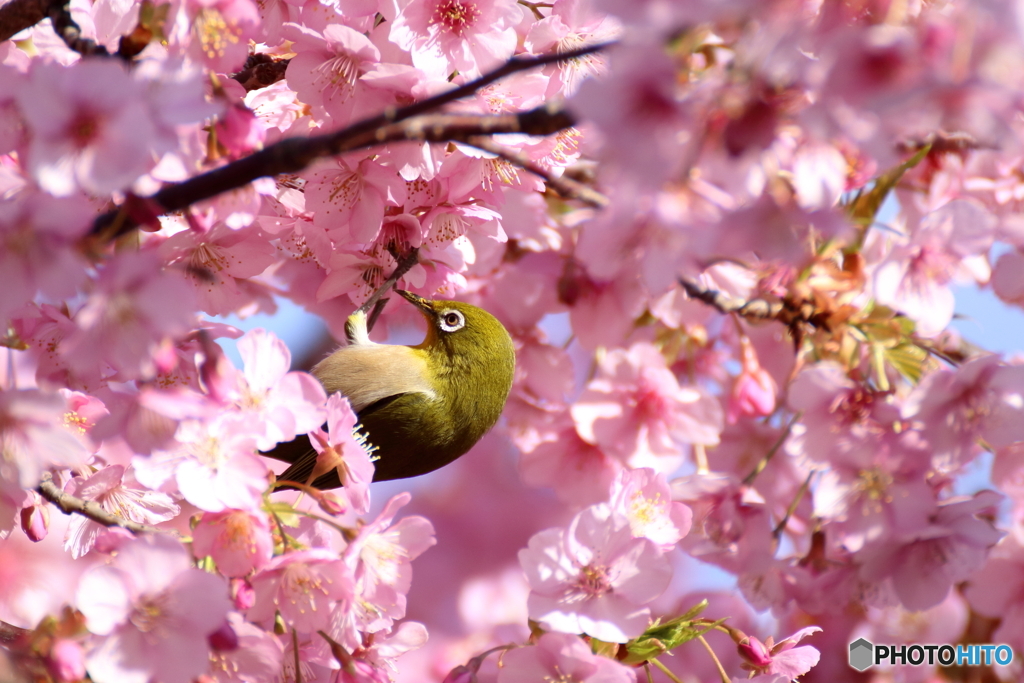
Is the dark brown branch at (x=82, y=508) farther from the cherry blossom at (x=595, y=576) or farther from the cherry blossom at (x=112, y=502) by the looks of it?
the cherry blossom at (x=595, y=576)

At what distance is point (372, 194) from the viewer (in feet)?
6.32

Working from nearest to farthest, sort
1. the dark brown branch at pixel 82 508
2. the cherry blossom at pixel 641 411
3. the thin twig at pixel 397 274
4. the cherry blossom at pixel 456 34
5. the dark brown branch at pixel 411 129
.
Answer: the dark brown branch at pixel 411 129
the dark brown branch at pixel 82 508
the cherry blossom at pixel 456 34
the thin twig at pixel 397 274
the cherry blossom at pixel 641 411

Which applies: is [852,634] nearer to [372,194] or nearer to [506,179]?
[506,179]

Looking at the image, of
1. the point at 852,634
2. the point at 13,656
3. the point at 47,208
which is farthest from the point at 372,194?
the point at 852,634

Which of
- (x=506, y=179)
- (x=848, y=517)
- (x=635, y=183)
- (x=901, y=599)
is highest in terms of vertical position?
(x=635, y=183)

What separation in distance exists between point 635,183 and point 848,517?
1.22m

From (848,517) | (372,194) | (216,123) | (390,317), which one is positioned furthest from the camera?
(390,317)

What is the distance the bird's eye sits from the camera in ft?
9.32

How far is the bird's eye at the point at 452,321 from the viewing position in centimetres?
284

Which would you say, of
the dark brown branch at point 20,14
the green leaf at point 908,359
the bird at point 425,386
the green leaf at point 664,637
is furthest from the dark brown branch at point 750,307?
the dark brown branch at point 20,14

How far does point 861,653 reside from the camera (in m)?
3.15

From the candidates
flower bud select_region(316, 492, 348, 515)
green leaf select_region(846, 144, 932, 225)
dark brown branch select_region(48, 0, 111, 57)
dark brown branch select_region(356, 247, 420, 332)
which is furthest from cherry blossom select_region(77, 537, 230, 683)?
green leaf select_region(846, 144, 932, 225)

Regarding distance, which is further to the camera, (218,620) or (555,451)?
(555,451)

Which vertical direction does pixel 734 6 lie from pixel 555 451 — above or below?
above
